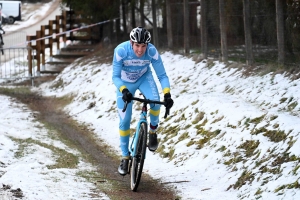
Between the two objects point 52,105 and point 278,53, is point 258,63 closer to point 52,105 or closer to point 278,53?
point 278,53

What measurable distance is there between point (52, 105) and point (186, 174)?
31.7ft

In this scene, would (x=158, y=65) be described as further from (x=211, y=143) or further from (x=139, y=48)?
(x=211, y=143)

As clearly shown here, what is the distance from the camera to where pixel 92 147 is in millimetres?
12000

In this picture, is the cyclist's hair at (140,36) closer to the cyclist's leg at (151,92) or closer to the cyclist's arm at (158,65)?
the cyclist's arm at (158,65)

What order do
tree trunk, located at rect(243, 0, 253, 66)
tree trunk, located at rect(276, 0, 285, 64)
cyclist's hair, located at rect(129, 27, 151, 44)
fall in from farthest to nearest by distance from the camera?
tree trunk, located at rect(243, 0, 253, 66)
tree trunk, located at rect(276, 0, 285, 64)
cyclist's hair, located at rect(129, 27, 151, 44)

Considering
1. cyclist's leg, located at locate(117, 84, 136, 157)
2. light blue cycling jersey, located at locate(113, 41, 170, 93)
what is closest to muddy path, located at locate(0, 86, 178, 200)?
cyclist's leg, located at locate(117, 84, 136, 157)

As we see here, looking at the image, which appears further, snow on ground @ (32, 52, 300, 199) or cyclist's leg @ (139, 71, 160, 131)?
cyclist's leg @ (139, 71, 160, 131)

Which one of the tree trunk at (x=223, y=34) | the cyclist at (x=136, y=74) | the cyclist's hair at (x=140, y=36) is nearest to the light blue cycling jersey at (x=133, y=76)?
the cyclist at (x=136, y=74)

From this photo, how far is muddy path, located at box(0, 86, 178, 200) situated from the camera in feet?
27.5

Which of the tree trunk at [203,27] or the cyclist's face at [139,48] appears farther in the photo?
the tree trunk at [203,27]

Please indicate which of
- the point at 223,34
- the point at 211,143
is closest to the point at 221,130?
the point at 211,143

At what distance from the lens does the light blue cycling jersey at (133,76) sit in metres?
8.60

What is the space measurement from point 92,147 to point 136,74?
11.6 feet

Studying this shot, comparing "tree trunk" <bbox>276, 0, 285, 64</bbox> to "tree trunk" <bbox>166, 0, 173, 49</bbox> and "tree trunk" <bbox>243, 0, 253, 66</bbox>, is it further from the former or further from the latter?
"tree trunk" <bbox>166, 0, 173, 49</bbox>
